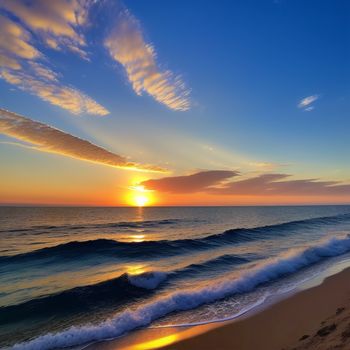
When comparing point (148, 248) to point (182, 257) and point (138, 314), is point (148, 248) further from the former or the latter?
point (138, 314)

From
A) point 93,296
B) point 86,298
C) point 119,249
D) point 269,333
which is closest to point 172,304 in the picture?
point 93,296

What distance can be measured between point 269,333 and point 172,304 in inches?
128

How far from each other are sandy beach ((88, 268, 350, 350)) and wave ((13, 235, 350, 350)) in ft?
1.71

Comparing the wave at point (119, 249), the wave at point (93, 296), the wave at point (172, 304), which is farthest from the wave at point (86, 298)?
the wave at point (119, 249)

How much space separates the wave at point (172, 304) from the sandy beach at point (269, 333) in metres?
0.52

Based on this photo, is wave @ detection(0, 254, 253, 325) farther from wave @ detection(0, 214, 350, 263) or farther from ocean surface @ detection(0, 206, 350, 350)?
wave @ detection(0, 214, 350, 263)

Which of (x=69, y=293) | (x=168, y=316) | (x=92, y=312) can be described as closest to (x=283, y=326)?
(x=168, y=316)

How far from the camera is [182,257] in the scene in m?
18.5

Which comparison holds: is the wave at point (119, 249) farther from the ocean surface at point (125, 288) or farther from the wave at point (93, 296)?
the wave at point (93, 296)

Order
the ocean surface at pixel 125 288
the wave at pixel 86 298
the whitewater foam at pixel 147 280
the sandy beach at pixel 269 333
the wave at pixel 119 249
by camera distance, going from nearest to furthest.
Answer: the sandy beach at pixel 269 333, the ocean surface at pixel 125 288, the wave at pixel 86 298, the whitewater foam at pixel 147 280, the wave at pixel 119 249

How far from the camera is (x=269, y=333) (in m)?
7.21

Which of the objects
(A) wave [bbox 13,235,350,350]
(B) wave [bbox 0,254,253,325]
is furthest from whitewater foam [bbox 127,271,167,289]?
(A) wave [bbox 13,235,350,350]

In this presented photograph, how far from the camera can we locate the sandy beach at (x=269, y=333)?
20.0 ft

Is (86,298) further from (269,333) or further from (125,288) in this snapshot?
(269,333)
